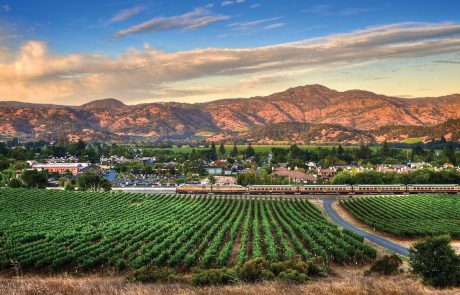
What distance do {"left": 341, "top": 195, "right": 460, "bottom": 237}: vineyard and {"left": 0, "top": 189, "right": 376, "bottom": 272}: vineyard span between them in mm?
6072

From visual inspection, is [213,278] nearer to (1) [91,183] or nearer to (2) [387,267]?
(2) [387,267]

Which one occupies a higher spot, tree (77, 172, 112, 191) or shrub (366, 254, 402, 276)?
tree (77, 172, 112, 191)

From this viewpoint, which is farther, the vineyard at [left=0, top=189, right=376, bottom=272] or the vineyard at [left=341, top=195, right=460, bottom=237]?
the vineyard at [left=341, top=195, right=460, bottom=237]

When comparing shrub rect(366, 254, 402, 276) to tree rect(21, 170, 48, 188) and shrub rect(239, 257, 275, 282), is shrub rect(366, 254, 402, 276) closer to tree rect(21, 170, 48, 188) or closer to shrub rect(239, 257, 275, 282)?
shrub rect(239, 257, 275, 282)

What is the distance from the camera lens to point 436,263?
1950cm

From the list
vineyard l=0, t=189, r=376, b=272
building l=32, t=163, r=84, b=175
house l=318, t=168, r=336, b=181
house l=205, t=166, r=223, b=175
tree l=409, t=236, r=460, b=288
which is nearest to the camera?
tree l=409, t=236, r=460, b=288

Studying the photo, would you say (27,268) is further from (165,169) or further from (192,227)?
(165,169)

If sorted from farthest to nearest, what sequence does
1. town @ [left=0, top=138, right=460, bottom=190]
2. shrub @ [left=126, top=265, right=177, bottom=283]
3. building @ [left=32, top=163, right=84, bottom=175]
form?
building @ [left=32, top=163, right=84, bottom=175] → town @ [left=0, top=138, right=460, bottom=190] → shrub @ [left=126, top=265, right=177, bottom=283]

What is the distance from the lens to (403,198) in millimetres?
67312

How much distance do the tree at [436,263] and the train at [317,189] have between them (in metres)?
53.4

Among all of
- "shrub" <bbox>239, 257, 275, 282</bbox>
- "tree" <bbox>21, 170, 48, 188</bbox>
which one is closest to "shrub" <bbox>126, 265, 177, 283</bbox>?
"shrub" <bbox>239, 257, 275, 282</bbox>

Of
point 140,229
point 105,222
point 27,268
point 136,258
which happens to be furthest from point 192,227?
point 27,268

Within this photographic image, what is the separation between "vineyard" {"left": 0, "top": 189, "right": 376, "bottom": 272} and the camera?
28.4m

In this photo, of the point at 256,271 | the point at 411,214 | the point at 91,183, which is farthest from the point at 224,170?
the point at 256,271
